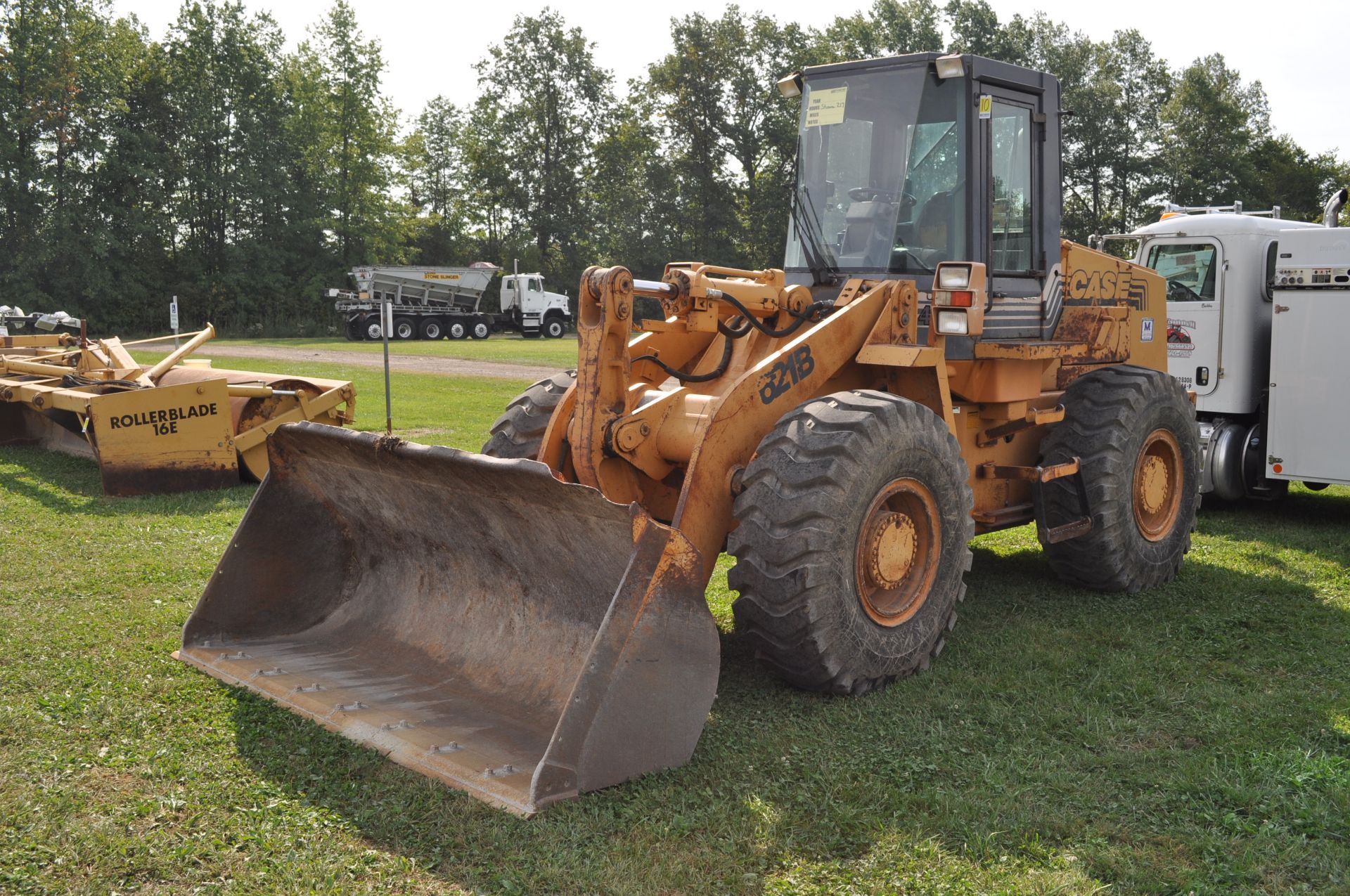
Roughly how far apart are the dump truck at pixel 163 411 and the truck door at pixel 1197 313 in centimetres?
733

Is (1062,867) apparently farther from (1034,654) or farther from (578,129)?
(578,129)

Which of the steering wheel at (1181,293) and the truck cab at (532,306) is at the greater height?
the truck cab at (532,306)

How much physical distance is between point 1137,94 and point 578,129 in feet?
92.0

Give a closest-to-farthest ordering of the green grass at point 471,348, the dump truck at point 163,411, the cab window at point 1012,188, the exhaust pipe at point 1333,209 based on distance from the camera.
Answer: the cab window at point 1012,188 → the dump truck at point 163,411 → the exhaust pipe at point 1333,209 → the green grass at point 471,348

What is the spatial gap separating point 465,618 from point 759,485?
4.99ft

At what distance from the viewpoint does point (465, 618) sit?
5008 mm

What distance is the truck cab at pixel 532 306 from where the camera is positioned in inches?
1705

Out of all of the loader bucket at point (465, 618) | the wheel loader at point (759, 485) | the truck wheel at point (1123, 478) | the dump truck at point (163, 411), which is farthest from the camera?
the dump truck at point (163, 411)

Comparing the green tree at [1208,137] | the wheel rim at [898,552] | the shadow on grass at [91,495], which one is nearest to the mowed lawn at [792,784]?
the wheel rim at [898,552]

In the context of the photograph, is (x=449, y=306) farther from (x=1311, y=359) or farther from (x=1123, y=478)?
(x=1123, y=478)

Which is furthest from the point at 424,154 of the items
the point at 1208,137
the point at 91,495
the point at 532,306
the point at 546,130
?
the point at 91,495

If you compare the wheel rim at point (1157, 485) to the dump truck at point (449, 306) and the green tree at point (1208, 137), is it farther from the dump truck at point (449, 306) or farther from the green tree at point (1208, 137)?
the green tree at point (1208, 137)

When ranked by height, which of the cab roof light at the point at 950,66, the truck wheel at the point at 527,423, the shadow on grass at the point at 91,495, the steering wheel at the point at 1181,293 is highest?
the cab roof light at the point at 950,66

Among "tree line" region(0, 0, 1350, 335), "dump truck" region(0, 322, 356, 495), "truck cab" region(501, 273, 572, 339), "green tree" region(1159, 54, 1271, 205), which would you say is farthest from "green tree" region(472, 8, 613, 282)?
"dump truck" region(0, 322, 356, 495)
